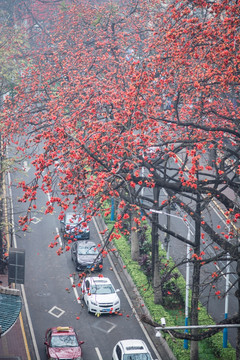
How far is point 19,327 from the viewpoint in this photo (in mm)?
27703

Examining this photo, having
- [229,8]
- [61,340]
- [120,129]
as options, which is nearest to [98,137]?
[120,129]

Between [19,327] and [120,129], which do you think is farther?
[19,327]

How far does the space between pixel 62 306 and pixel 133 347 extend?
720cm

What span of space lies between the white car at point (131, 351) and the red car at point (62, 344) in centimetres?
174

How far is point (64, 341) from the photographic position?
2497 centimetres

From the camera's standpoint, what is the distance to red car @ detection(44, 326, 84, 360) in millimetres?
24188

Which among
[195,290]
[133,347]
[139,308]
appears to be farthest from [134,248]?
[195,290]

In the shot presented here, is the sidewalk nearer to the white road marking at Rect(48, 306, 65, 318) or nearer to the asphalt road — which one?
the asphalt road

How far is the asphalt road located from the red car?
77cm

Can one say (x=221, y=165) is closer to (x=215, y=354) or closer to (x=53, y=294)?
(x=215, y=354)

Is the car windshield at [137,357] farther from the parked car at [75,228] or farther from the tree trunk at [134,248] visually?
the tree trunk at [134,248]

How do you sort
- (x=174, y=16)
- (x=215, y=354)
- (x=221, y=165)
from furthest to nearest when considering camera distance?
(x=215, y=354)
(x=221, y=165)
(x=174, y=16)

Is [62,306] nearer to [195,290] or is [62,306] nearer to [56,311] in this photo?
[56,311]

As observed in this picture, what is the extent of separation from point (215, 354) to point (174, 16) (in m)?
15.4
